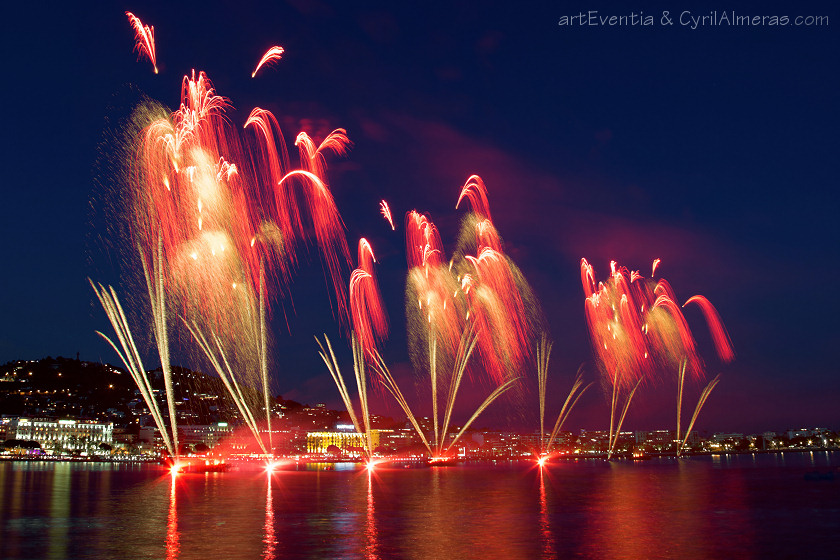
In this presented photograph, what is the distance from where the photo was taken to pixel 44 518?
3155 cm

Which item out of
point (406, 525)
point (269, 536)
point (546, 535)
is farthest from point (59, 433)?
point (546, 535)

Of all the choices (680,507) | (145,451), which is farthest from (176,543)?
(145,451)

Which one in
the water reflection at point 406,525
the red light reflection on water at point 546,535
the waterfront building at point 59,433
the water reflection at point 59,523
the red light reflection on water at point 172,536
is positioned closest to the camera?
the red light reflection on water at point 172,536

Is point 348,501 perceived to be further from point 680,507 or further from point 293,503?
point 680,507

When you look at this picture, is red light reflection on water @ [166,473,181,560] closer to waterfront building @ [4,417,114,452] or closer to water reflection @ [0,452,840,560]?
water reflection @ [0,452,840,560]

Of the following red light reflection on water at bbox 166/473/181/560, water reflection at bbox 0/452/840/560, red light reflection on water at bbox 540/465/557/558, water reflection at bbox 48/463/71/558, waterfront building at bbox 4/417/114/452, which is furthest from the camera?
waterfront building at bbox 4/417/114/452

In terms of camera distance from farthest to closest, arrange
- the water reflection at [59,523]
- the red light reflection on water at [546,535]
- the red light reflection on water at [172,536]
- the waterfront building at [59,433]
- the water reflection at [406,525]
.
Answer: the waterfront building at [59,433] < the water reflection at [406,525] < the water reflection at [59,523] < the red light reflection on water at [546,535] < the red light reflection on water at [172,536]

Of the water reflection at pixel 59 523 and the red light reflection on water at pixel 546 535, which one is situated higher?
the water reflection at pixel 59 523

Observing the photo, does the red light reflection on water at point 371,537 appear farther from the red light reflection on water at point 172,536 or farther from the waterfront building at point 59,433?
the waterfront building at point 59,433

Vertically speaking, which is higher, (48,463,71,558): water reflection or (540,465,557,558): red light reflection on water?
(48,463,71,558): water reflection

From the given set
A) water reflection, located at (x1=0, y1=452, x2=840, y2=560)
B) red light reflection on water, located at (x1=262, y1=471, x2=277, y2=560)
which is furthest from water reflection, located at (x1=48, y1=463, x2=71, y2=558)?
red light reflection on water, located at (x1=262, y1=471, x2=277, y2=560)

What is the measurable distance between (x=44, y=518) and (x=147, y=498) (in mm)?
12693

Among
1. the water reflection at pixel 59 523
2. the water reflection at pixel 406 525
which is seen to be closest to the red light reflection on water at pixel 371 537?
the water reflection at pixel 406 525

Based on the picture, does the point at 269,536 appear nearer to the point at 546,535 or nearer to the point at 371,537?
the point at 371,537
